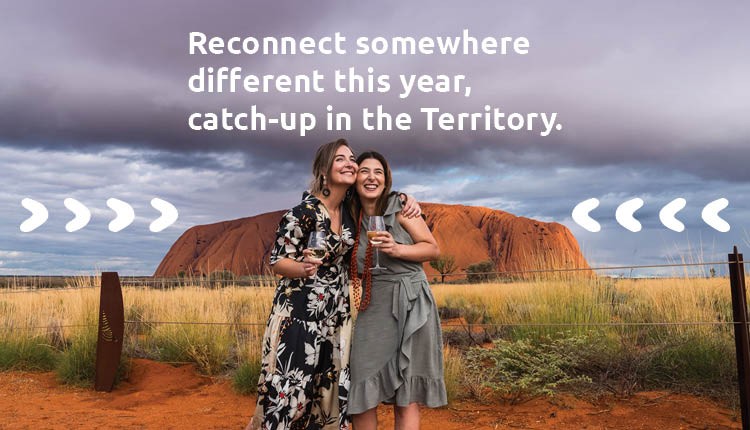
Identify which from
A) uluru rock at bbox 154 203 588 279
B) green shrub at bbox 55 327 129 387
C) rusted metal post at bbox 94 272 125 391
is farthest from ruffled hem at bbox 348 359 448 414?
uluru rock at bbox 154 203 588 279

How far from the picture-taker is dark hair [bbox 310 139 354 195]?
315 centimetres

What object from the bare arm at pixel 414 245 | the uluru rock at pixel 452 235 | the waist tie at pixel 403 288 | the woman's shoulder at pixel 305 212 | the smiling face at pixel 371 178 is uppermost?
the uluru rock at pixel 452 235

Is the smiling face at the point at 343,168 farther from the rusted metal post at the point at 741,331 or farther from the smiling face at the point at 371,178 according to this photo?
the rusted metal post at the point at 741,331

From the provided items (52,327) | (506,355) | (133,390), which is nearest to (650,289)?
(506,355)

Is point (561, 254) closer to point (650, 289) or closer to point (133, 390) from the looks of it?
point (650, 289)

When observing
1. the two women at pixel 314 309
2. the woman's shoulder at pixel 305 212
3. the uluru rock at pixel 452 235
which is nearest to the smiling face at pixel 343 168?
the two women at pixel 314 309

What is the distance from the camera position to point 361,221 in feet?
10.6

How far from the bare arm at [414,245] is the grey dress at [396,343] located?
58 mm

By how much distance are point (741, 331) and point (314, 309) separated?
147 inches

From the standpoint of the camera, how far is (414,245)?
3055 mm

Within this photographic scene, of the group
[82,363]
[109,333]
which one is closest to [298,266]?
[109,333]

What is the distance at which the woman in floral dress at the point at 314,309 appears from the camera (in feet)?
10.4

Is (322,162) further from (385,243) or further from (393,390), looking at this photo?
(393,390)

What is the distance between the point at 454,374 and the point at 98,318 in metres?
4.23
